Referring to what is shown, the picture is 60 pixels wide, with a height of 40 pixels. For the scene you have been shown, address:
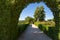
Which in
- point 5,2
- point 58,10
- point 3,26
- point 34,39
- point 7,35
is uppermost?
point 5,2

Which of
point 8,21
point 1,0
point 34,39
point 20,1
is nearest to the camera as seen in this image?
point 1,0

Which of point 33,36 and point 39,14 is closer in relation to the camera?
point 33,36

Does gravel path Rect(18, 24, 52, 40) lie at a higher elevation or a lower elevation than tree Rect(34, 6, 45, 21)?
lower

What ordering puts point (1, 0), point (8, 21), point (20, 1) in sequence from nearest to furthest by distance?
point (1, 0) < point (8, 21) < point (20, 1)

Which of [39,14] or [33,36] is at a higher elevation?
[39,14]

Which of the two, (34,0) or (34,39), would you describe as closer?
(34,0)

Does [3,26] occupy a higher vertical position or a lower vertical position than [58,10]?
lower

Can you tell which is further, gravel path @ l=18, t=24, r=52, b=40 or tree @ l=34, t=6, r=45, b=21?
tree @ l=34, t=6, r=45, b=21

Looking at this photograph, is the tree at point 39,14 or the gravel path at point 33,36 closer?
the gravel path at point 33,36

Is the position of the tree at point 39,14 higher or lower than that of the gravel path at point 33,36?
higher

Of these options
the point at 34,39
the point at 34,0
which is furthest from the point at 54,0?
the point at 34,39

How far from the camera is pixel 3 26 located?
9.08 m

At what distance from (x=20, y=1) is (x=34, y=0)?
117 cm

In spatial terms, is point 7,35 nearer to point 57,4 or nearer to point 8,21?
point 8,21
